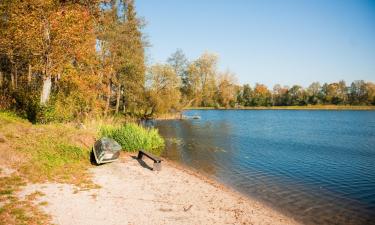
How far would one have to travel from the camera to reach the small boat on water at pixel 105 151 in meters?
16.2

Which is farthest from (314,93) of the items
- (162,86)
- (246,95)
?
(162,86)

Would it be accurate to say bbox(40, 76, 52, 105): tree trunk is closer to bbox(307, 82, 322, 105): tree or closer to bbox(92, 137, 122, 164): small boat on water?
bbox(92, 137, 122, 164): small boat on water

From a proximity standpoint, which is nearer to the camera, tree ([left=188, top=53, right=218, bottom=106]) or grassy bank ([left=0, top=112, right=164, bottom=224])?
grassy bank ([left=0, top=112, right=164, bottom=224])

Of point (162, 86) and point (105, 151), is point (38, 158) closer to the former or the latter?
point (105, 151)

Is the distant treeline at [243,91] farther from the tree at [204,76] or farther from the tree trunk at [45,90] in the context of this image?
the tree trunk at [45,90]

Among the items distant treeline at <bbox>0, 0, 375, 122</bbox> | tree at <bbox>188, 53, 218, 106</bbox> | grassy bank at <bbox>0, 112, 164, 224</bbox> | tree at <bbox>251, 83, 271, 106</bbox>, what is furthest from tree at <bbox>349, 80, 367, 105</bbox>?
grassy bank at <bbox>0, 112, 164, 224</bbox>

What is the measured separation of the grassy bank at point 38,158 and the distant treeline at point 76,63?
3667 mm

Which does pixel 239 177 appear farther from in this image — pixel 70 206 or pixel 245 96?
pixel 245 96

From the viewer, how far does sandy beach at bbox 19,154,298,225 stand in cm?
942

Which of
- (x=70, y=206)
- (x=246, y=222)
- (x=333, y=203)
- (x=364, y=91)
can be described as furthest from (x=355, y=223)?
(x=364, y=91)

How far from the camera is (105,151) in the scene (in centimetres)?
1631

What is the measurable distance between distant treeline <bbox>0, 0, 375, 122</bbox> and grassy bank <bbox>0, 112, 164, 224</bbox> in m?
3.67

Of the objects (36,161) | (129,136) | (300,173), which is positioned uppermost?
(129,136)

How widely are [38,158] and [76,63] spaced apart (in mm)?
17305
